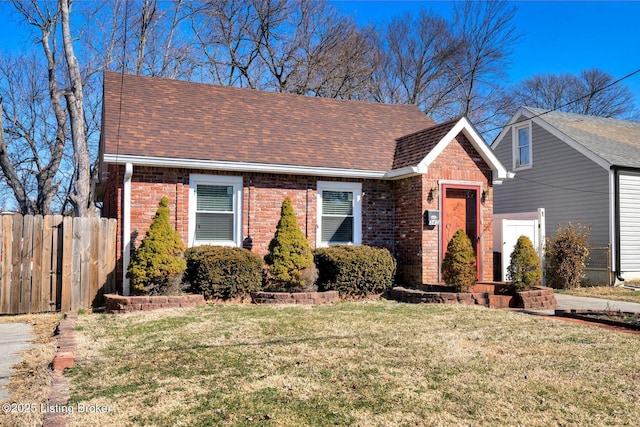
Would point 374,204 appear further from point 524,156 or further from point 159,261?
point 524,156

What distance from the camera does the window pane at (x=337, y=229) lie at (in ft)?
44.6

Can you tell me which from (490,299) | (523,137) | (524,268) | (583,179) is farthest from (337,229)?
(523,137)

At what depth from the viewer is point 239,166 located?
1233 centimetres

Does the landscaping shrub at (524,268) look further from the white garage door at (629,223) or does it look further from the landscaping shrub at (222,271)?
the white garage door at (629,223)

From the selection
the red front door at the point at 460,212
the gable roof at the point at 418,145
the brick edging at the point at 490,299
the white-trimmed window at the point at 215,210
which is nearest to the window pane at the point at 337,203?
the gable roof at the point at 418,145

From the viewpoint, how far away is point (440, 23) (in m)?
32.8

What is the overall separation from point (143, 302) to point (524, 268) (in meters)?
7.83

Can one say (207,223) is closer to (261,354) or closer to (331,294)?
(331,294)

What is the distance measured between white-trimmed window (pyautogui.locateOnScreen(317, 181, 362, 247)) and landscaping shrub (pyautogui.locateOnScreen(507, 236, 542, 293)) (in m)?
3.77

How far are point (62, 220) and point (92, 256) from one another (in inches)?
35.7

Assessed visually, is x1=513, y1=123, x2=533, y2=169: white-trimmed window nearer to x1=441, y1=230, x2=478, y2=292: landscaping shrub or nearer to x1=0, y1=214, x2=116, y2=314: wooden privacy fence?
x1=441, y1=230, x2=478, y2=292: landscaping shrub

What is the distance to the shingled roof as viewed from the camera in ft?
A: 40.4

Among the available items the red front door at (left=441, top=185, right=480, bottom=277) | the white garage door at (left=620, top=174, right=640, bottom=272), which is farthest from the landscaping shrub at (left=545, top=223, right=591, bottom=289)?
the red front door at (left=441, top=185, right=480, bottom=277)

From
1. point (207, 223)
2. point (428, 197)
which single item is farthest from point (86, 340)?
point (428, 197)
